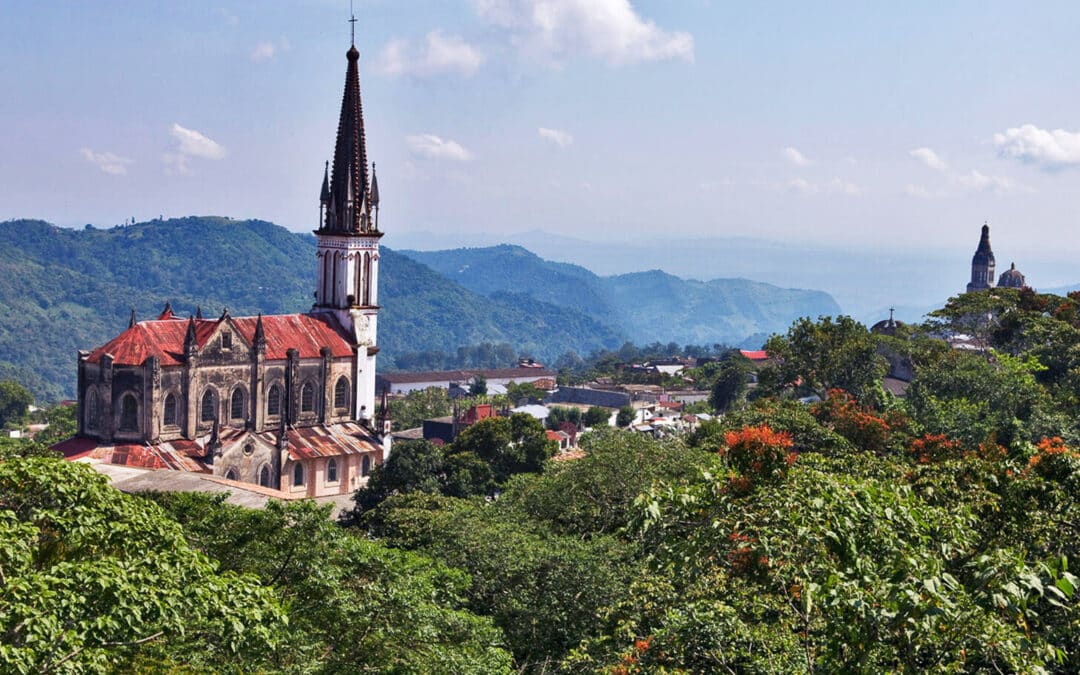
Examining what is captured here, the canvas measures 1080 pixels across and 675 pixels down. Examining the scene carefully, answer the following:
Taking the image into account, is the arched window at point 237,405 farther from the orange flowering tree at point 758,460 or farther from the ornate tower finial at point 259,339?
the orange flowering tree at point 758,460

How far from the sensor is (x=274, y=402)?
151ft

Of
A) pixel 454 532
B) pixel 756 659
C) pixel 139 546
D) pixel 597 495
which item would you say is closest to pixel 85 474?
pixel 139 546

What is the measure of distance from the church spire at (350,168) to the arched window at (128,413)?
12060 mm

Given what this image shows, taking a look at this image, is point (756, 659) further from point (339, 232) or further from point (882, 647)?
point (339, 232)

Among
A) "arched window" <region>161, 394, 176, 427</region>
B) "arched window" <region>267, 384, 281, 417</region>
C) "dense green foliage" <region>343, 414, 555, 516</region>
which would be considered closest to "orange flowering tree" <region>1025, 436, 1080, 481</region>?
"dense green foliage" <region>343, 414, 555, 516</region>

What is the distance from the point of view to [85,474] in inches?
540

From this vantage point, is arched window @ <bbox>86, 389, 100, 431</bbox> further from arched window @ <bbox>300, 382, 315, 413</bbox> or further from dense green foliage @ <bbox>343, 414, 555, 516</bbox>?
dense green foliage @ <bbox>343, 414, 555, 516</bbox>

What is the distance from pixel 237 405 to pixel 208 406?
1361 millimetres

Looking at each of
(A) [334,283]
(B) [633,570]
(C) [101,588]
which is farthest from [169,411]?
(C) [101,588]

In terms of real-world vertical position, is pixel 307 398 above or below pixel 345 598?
below

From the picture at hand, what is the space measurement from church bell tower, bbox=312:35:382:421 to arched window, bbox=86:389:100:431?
36.0 ft

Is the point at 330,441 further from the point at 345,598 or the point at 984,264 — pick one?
the point at 984,264

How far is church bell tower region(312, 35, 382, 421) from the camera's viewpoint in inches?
1969

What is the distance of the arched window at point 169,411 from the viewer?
1658 inches
